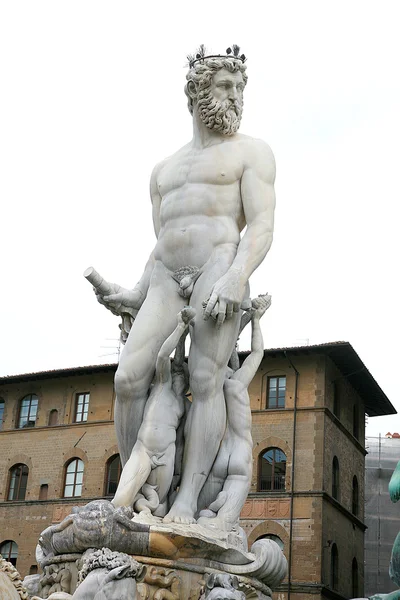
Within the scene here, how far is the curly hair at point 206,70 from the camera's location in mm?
7457

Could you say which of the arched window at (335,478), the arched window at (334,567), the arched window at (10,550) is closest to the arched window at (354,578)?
the arched window at (334,567)

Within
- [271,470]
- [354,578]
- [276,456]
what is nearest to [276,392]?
[276,456]

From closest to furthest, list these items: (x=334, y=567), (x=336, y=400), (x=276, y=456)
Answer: (x=334, y=567) → (x=276, y=456) → (x=336, y=400)

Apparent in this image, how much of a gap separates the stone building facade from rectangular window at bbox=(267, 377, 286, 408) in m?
0.04

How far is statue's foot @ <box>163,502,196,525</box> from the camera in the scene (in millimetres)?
6559

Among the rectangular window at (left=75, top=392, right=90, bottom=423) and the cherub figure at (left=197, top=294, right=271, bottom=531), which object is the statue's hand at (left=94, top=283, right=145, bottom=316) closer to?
→ the cherub figure at (left=197, top=294, right=271, bottom=531)

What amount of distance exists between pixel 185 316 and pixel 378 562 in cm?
3802

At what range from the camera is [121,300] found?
7602 millimetres

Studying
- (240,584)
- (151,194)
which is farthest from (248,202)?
(240,584)

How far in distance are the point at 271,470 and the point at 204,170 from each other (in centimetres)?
3154

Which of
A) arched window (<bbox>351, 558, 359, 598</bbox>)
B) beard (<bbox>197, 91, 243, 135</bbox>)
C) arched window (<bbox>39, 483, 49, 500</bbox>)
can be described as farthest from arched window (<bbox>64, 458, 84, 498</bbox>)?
beard (<bbox>197, 91, 243, 135</bbox>)

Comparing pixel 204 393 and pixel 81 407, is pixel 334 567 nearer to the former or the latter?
pixel 81 407

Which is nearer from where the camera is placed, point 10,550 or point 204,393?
point 204,393

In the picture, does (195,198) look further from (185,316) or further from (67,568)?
(67,568)
